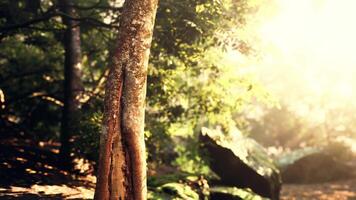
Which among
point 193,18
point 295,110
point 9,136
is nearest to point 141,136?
point 193,18

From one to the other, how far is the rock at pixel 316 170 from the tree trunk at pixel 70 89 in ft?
40.7

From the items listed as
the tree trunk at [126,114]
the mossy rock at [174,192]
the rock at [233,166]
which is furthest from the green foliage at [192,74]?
the tree trunk at [126,114]

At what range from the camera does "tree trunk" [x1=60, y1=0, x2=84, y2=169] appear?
1301 cm

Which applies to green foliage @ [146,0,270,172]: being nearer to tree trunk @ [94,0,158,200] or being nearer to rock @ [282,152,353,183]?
tree trunk @ [94,0,158,200]

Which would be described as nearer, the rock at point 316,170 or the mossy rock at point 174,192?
the mossy rock at point 174,192

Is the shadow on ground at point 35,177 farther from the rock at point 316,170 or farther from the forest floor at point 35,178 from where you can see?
the rock at point 316,170

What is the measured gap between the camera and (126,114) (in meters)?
7.37

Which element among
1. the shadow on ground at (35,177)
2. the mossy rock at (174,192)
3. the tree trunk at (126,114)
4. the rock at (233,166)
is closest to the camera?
the tree trunk at (126,114)

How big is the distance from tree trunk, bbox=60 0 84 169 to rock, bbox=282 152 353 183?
1241 cm

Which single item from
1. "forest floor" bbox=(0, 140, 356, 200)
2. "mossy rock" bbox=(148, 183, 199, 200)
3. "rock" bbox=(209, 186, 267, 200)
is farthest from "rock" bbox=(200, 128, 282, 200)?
"forest floor" bbox=(0, 140, 356, 200)

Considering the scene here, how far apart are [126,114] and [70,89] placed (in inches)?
262

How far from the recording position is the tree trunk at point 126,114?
24.3 ft

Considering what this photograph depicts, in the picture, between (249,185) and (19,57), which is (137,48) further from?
(19,57)

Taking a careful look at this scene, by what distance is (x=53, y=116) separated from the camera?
19.4 metres
